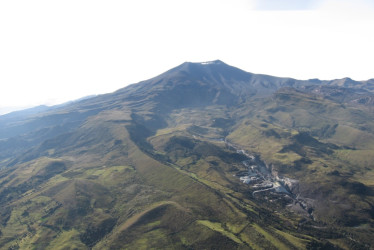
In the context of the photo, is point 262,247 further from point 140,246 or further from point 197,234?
point 140,246

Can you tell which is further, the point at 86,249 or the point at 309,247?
the point at 86,249

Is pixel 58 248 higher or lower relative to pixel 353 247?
higher

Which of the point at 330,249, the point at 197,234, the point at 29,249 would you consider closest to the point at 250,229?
the point at 197,234

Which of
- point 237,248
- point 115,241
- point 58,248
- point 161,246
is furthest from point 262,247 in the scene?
point 58,248

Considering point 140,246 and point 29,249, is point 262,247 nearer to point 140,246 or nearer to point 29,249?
point 140,246

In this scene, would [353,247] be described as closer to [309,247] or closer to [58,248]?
[309,247]

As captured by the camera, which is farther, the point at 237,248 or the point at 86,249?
the point at 86,249

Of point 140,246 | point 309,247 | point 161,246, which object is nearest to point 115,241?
point 140,246
